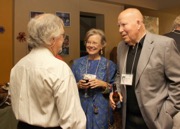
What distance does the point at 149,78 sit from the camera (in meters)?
1.57

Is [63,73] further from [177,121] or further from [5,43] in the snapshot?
[5,43]

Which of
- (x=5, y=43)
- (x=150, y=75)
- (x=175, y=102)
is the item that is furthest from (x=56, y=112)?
(x=5, y=43)

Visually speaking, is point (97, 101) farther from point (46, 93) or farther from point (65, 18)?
Result: point (65, 18)

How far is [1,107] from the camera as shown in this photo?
2328 mm

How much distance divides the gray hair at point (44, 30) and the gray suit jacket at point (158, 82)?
66 cm

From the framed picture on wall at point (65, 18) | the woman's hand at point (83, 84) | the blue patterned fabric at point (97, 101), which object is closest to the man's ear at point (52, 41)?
the woman's hand at point (83, 84)

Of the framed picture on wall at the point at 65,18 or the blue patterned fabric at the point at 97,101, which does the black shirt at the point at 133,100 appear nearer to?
the blue patterned fabric at the point at 97,101

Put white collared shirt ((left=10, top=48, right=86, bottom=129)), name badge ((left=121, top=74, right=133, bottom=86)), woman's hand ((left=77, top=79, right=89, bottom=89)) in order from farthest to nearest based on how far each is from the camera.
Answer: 1. woman's hand ((left=77, top=79, right=89, bottom=89))
2. name badge ((left=121, top=74, right=133, bottom=86))
3. white collared shirt ((left=10, top=48, right=86, bottom=129))

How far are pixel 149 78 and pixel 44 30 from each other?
779 millimetres

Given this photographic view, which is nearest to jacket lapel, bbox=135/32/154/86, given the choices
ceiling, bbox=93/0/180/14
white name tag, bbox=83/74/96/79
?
white name tag, bbox=83/74/96/79

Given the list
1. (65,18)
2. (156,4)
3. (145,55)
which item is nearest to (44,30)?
(145,55)

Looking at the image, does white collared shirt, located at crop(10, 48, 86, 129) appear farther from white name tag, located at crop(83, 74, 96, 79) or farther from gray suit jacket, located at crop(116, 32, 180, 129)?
white name tag, located at crop(83, 74, 96, 79)

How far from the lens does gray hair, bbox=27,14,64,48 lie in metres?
1.27

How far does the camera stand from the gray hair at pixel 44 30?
1271 mm
